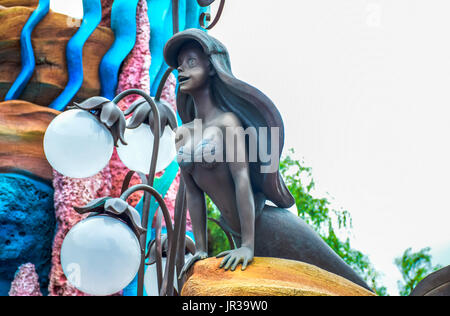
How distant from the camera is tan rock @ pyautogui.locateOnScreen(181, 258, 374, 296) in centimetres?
123


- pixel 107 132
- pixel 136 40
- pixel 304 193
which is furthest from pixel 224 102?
pixel 304 193

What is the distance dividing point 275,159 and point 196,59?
0.43m

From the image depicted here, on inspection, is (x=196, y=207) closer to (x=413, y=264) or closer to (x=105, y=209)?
(x=105, y=209)

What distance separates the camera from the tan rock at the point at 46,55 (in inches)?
179

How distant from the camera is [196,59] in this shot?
5.40 feet

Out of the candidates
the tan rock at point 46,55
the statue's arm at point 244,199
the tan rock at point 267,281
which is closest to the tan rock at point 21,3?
the tan rock at point 46,55

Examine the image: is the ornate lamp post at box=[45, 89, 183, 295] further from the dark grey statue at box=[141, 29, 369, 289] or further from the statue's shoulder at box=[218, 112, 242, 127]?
the statue's shoulder at box=[218, 112, 242, 127]

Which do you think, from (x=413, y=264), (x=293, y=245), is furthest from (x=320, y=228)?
(x=293, y=245)

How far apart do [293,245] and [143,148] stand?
0.84 meters

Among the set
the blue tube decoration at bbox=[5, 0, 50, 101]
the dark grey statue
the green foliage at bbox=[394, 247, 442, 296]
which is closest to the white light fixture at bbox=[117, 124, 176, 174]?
the dark grey statue

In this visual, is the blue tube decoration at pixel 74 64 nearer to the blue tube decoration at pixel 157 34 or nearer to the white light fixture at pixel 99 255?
the blue tube decoration at pixel 157 34

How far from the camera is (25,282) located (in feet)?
13.3

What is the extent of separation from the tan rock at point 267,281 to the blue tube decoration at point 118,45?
3540 millimetres
